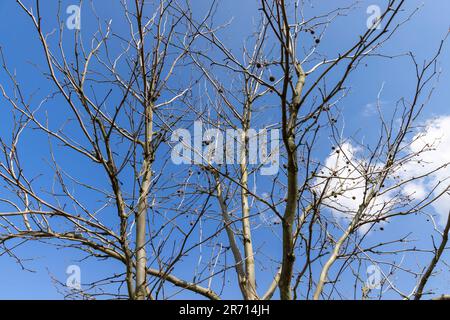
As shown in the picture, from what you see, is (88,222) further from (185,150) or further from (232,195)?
(232,195)

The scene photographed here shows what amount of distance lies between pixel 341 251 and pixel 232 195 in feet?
4.65

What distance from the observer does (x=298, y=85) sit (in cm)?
264

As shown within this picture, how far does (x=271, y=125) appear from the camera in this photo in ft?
14.0

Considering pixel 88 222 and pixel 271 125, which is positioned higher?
pixel 271 125

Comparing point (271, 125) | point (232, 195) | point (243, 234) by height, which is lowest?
point (243, 234)

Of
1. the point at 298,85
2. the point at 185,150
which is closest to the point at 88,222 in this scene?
the point at 185,150

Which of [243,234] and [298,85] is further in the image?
[243,234]

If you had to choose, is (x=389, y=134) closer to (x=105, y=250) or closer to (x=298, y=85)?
(x=298, y=85)
